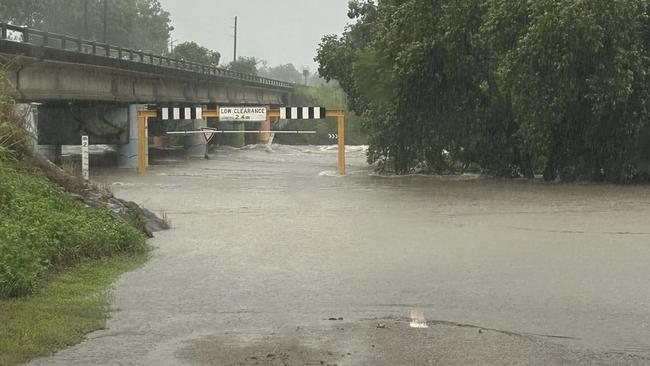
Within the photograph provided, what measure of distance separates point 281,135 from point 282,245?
66417 millimetres

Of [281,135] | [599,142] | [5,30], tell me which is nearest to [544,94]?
[599,142]

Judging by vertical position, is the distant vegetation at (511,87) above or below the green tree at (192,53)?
below

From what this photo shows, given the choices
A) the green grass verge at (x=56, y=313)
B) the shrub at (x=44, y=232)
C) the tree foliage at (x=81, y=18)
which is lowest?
the green grass verge at (x=56, y=313)

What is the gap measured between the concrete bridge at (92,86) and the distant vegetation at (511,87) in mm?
11060

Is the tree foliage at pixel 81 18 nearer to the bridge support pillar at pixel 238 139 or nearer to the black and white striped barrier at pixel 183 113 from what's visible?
the bridge support pillar at pixel 238 139

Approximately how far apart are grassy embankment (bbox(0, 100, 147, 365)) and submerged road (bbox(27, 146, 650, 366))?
285 mm

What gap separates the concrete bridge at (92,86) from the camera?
32344 mm

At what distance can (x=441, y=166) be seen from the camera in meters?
35.5

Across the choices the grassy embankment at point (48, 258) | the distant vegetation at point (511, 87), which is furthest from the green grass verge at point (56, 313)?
the distant vegetation at point (511, 87)

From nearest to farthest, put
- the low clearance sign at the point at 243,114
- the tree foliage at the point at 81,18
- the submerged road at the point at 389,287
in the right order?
the submerged road at the point at 389,287
the low clearance sign at the point at 243,114
the tree foliage at the point at 81,18

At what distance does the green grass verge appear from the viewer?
734 centimetres

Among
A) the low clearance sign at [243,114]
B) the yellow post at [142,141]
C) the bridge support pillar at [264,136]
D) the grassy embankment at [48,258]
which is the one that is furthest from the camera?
the bridge support pillar at [264,136]

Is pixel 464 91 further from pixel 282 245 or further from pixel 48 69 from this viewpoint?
pixel 282 245

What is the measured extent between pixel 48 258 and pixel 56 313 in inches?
105
